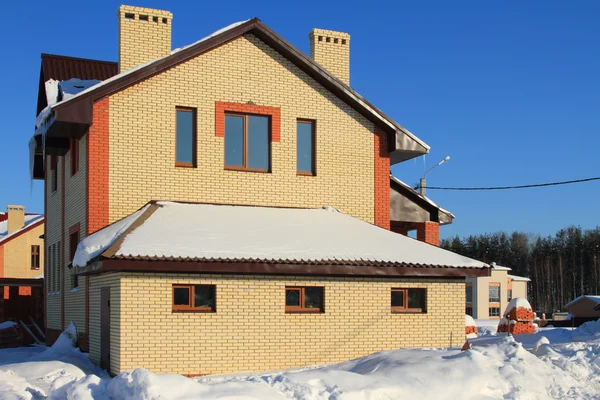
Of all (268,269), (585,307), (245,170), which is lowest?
(585,307)

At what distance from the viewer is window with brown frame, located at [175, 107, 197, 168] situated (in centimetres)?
1520

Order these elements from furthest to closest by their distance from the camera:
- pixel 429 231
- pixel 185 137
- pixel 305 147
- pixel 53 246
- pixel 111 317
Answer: pixel 53 246
pixel 429 231
pixel 305 147
pixel 185 137
pixel 111 317

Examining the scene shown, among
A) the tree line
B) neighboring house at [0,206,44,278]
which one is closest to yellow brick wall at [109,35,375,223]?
neighboring house at [0,206,44,278]

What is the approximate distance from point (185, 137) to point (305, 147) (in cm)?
285

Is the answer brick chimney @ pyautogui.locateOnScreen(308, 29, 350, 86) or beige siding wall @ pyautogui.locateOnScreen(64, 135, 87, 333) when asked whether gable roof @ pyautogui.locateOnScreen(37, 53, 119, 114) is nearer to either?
beige siding wall @ pyautogui.locateOnScreen(64, 135, 87, 333)

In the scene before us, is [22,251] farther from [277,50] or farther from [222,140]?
[277,50]

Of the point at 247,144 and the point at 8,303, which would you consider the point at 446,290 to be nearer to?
the point at 247,144

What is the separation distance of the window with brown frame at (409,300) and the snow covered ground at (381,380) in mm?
1978

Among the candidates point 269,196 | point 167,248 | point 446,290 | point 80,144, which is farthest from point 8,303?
point 446,290

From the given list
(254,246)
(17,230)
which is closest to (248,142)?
(254,246)

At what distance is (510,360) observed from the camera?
37.4 feet

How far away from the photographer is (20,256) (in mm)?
43094

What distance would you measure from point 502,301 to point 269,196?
48973 mm

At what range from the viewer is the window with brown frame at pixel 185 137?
15195 mm
